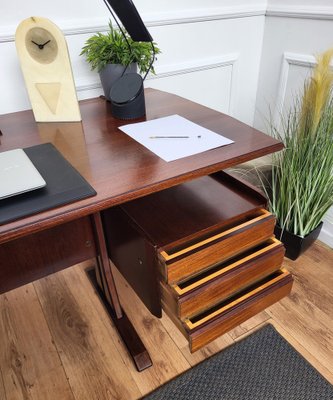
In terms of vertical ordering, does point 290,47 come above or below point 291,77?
above

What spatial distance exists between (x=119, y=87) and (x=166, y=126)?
0.70 ft

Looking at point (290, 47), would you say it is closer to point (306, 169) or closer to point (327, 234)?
point (306, 169)

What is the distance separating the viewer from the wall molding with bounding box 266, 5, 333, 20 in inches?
51.6

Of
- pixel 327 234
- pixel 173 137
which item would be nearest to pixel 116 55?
pixel 173 137

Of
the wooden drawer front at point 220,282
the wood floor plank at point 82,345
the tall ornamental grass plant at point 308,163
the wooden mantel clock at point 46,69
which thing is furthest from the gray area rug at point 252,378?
the wooden mantel clock at point 46,69

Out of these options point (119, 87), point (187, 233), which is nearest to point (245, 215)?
point (187, 233)

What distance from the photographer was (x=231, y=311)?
0.94 m

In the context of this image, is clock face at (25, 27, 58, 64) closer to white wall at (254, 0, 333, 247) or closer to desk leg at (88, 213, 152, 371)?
desk leg at (88, 213, 152, 371)

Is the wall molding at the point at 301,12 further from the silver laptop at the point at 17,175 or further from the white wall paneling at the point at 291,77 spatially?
the silver laptop at the point at 17,175

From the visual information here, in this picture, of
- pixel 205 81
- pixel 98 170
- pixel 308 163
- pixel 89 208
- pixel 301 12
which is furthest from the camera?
pixel 205 81

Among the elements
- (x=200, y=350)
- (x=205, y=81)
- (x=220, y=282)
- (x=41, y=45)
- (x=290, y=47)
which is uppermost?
(x=41, y=45)

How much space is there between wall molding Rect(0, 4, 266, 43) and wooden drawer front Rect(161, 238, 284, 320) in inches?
38.3

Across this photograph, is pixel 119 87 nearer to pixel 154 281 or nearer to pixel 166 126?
pixel 166 126

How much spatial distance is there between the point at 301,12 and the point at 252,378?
146cm
